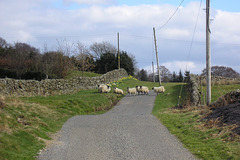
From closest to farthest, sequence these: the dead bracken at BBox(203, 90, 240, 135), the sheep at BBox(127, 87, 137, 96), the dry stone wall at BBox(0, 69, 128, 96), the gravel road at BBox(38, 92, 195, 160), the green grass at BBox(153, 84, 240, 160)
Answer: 1. the green grass at BBox(153, 84, 240, 160)
2. the gravel road at BBox(38, 92, 195, 160)
3. the dead bracken at BBox(203, 90, 240, 135)
4. the dry stone wall at BBox(0, 69, 128, 96)
5. the sheep at BBox(127, 87, 137, 96)

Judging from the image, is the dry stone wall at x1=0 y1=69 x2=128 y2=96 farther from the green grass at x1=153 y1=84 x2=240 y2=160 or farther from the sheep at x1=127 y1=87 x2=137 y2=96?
the green grass at x1=153 y1=84 x2=240 y2=160

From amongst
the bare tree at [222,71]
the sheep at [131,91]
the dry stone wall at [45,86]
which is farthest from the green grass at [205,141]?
the bare tree at [222,71]

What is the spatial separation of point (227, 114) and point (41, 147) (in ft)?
27.0

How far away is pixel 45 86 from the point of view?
95.3 feet

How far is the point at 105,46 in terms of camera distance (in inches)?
3725

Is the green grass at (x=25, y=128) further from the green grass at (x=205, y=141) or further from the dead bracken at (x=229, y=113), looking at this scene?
the dead bracken at (x=229, y=113)

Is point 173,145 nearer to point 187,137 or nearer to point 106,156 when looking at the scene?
point 187,137

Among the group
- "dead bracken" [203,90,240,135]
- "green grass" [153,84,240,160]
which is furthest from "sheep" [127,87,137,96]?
"green grass" [153,84,240,160]

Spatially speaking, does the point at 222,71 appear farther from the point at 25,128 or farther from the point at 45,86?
the point at 25,128

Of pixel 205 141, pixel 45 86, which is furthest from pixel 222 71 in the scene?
pixel 205 141

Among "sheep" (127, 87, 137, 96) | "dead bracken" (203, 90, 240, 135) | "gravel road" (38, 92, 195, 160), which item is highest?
"sheep" (127, 87, 137, 96)

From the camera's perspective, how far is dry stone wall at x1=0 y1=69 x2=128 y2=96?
23.8 metres

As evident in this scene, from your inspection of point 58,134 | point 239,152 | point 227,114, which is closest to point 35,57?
point 58,134

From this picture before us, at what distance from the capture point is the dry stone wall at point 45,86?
2377 cm
